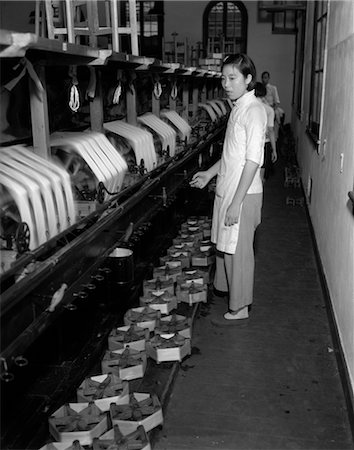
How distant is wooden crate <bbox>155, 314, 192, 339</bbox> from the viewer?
290 centimetres

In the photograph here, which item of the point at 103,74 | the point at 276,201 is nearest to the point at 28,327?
the point at 103,74

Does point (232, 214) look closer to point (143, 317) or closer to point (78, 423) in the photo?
point (143, 317)

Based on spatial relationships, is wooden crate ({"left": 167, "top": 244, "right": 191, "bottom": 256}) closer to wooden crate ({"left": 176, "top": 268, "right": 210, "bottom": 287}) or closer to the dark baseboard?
wooden crate ({"left": 176, "top": 268, "right": 210, "bottom": 287})

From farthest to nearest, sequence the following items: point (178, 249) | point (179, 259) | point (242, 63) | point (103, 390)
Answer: point (178, 249), point (179, 259), point (242, 63), point (103, 390)

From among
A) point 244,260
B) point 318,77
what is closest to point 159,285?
point 244,260

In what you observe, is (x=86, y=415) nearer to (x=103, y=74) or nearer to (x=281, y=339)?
(x=281, y=339)

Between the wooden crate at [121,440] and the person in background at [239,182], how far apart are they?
1.25 meters

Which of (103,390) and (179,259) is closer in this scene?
(103,390)

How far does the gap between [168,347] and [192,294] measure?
706 millimetres

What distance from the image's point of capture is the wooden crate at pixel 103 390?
2.26 meters

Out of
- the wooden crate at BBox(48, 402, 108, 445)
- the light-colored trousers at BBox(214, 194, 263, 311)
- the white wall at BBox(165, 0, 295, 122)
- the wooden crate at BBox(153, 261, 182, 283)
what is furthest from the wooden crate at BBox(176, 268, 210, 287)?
the white wall at BBox(165, 0, 295, 122)

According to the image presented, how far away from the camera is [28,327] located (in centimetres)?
156

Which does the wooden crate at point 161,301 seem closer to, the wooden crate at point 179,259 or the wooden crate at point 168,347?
the wooden crate at point 168,347

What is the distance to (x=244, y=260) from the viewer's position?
10.2ft
